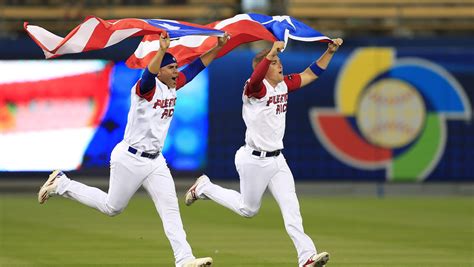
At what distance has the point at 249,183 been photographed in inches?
507

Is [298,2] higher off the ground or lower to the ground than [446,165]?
higher

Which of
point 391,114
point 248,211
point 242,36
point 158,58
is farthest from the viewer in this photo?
point 391,114

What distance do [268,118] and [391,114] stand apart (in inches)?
548

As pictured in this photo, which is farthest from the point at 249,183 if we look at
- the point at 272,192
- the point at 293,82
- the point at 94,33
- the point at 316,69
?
the point at 94,33

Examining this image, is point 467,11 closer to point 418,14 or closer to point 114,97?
point 418,14

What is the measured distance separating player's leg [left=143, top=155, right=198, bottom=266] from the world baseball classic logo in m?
14.5

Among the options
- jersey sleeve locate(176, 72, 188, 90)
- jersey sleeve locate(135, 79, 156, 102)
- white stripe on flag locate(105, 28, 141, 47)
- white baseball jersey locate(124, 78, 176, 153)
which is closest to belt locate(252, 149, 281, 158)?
jersey sleeve locate(176, 72, 188, 90)

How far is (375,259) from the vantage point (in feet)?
46.1

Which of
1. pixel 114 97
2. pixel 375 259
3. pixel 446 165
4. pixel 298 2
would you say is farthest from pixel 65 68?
pixel 375 259

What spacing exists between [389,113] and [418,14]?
492 centimetres

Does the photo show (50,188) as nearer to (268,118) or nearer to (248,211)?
(248,211)

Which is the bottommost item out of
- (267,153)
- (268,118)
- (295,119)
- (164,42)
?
(295,119)

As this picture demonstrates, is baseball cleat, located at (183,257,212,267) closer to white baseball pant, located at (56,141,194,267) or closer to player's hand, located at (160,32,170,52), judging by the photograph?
white baseball pant, located at (56,141,194,267)

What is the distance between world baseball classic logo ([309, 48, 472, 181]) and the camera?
85.7ft
